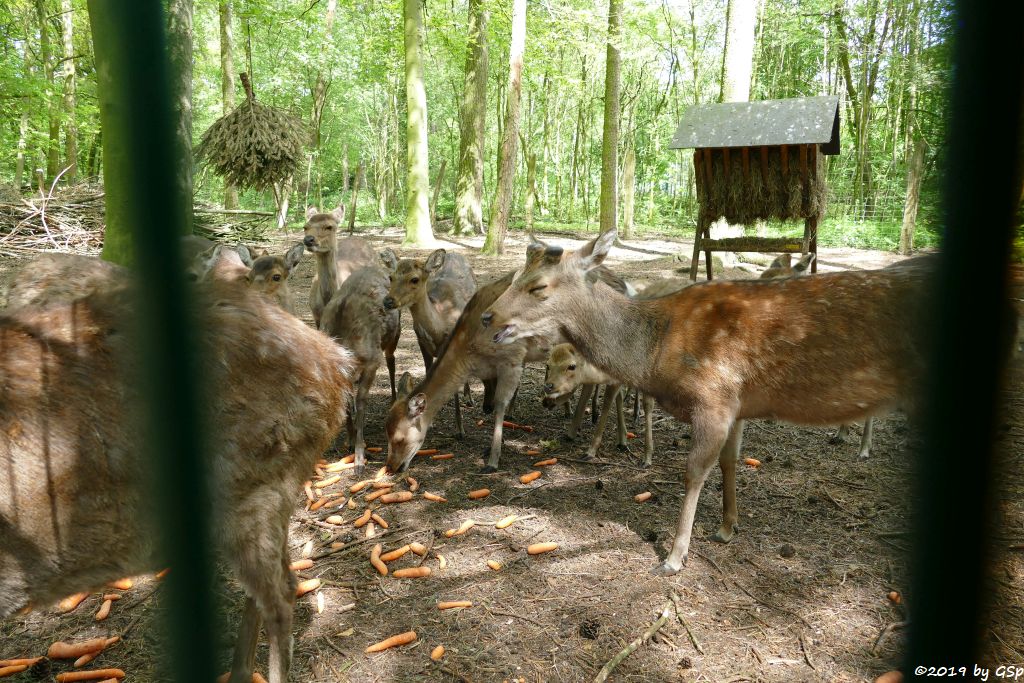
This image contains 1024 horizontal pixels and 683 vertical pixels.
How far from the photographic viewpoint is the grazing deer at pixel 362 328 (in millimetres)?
5219

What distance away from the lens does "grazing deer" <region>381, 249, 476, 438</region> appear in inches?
225

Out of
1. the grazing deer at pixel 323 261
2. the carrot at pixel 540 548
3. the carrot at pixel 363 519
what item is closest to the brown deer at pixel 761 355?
the carrot at pixel 540 548

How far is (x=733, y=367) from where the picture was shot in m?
3.54

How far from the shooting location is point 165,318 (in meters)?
1.17

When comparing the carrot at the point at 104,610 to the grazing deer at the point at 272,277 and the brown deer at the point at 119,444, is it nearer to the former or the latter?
the brown deer at the point at 119,444

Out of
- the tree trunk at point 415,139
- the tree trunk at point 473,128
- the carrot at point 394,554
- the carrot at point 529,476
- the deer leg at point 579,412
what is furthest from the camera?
the tree trunk at point 473,128

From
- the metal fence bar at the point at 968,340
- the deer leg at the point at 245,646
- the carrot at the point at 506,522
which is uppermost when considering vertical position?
the metal fence bar at the point at 968,340

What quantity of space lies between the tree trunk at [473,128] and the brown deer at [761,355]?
13.4 meters

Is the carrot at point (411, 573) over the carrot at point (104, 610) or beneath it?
over

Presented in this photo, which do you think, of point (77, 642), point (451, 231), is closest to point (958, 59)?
point (77, 642)

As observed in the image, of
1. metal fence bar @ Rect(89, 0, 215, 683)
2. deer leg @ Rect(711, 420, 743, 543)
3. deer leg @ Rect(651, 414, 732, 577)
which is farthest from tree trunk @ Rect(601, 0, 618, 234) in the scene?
metal fence bar @ Rect(89, 0, 215, 683)

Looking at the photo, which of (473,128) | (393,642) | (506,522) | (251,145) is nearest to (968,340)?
(393,642)

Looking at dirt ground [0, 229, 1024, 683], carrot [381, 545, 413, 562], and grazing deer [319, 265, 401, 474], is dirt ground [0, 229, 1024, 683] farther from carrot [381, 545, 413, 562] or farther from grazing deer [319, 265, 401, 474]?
grazing deer [319, 265, 401, 474]

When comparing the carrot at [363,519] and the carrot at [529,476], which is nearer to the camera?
the carrot at [363,519]
